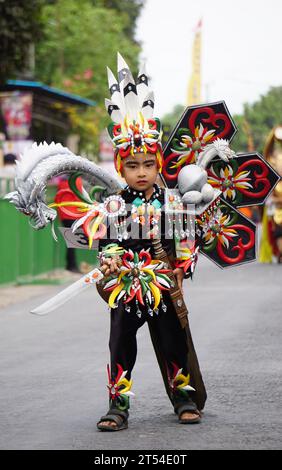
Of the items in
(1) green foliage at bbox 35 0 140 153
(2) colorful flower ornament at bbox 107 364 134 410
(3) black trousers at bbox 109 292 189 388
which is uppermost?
(1) green foliage at bbox 35 0 140 153

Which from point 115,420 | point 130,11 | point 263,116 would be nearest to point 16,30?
point 115,420

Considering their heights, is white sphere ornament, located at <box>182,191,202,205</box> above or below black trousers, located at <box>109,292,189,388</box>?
above

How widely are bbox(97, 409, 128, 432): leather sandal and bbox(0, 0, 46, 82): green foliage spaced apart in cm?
1454

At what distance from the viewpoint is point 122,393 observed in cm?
703

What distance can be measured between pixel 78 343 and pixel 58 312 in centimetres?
325

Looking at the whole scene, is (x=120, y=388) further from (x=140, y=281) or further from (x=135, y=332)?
(x=140, y=281)

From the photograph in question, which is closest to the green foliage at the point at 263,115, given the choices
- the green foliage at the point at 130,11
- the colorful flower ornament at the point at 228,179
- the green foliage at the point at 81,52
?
the green foliage at the point at 130,11

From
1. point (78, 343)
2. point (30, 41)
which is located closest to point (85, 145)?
point (30, 41)

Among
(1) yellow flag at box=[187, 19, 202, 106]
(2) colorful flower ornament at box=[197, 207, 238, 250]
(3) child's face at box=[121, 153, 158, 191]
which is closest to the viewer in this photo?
(3) child's face at box=[121, 153, 158, 191]

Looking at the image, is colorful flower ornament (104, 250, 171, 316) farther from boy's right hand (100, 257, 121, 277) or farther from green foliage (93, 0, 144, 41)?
green foliage (93, 0, 144, 41)

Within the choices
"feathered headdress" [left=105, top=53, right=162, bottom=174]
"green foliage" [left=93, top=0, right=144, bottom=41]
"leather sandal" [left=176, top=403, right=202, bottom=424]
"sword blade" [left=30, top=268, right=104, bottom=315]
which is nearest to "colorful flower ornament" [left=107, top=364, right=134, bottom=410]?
"leather sandal" [left=176, top=403, right=202, bottom=424]

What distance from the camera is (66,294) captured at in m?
6.73

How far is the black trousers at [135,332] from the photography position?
700 cm

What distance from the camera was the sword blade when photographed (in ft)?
21.9
